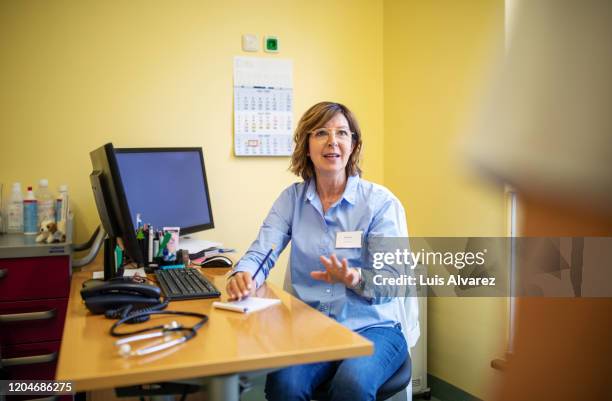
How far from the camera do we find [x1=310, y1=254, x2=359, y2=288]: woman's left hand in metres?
1.25

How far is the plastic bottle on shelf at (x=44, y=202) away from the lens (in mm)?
2189

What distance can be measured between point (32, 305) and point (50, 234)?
276mm

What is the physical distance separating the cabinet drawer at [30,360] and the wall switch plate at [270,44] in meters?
1.75

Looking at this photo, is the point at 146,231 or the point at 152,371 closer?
the point at 152,371

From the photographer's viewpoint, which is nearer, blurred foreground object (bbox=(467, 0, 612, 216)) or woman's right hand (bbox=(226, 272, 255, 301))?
blurred foreground object (bbox=(467, 0, 612, 216))

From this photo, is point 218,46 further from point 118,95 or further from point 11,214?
point 11,214

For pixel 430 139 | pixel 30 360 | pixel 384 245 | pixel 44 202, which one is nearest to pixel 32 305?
pixel 30 360

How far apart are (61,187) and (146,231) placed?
68 cm

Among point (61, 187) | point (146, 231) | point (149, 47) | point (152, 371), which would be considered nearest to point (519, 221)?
point (152, 371)

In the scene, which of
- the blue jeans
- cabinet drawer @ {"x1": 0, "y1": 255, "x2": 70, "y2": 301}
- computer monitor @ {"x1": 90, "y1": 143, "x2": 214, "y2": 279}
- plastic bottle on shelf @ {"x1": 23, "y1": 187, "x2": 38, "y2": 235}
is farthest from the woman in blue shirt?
plastic bottle on shelf @ {"x1": 23, "y1": 187, "x2": 38, "y2": 235}

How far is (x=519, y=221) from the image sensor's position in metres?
0.29

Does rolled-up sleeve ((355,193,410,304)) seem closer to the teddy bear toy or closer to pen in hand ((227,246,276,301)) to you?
pen in hand ((227,246,276,301))

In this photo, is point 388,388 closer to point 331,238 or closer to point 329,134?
point 331,238

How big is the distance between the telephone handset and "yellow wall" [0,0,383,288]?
1365mm
